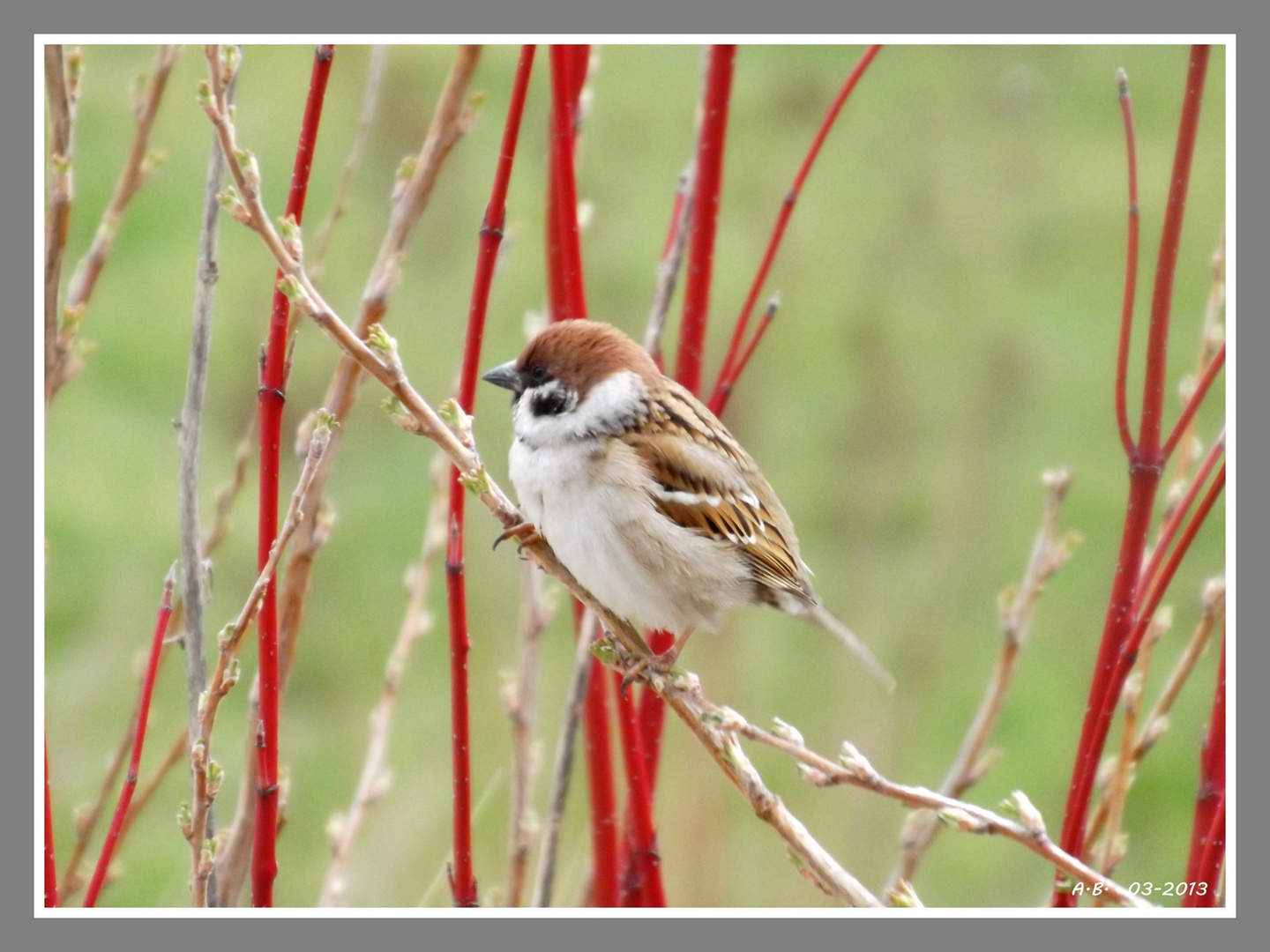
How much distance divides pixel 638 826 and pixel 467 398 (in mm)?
544

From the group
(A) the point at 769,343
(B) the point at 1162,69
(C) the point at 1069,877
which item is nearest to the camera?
(C) the point at 1069,877

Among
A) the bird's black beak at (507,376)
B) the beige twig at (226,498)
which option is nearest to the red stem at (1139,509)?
the bird's black beak at (507,376)

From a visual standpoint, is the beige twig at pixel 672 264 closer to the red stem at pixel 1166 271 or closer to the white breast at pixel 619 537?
the white breast at pixel 619 537

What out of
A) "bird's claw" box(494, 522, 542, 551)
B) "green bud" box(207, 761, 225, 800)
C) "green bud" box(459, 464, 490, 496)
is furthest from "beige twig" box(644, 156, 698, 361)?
"green bud" box(207, 761, 225, 800)

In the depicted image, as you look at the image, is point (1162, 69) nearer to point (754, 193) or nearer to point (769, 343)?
point (754, 193)

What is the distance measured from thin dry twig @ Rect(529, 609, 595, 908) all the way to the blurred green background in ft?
0.29

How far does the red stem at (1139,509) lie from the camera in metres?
1.35

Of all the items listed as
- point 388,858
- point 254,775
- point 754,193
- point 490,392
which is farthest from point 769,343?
point 254,775

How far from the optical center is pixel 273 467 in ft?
4.03

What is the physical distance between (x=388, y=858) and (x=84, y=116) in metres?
1.19

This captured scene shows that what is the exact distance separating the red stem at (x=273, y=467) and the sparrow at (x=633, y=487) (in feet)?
1.33

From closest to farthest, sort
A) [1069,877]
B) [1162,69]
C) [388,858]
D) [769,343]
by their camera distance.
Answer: [1069,877]
[1162,69]
[388,858]
[769,343]

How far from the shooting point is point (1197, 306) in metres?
2.08

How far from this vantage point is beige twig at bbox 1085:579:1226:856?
140cm
